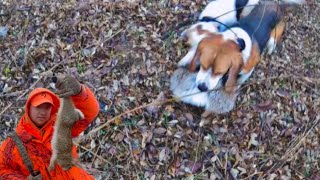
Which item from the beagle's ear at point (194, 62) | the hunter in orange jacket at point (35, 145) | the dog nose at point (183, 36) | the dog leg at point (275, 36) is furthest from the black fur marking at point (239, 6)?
the hunter in orange jacket at point (35, 145)

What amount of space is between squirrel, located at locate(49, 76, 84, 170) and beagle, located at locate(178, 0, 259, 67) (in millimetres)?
2825

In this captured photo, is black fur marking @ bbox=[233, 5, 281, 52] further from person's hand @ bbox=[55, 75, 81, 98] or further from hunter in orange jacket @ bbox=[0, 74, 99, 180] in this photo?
person's hand @ bbox=[55, 75, 81, 98]

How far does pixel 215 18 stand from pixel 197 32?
0.33 metres

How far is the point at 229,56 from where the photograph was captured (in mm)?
5184

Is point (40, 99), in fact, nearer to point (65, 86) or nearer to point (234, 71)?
point (65, 86)

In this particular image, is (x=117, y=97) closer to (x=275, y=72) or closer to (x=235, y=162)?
(x=235, y=162)

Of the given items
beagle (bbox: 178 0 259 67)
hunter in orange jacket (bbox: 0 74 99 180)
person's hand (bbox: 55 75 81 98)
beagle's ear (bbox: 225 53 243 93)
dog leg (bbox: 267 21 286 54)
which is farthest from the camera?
dog leg (bbox: 267 21 286 54)

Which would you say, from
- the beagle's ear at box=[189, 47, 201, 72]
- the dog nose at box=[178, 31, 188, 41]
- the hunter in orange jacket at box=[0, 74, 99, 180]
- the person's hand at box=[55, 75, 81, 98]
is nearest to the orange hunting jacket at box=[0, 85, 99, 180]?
the hunter in orange jacket at box=[0, 74, 99, 180]

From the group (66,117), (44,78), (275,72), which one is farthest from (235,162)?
(66,117)

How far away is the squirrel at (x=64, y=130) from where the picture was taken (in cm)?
272

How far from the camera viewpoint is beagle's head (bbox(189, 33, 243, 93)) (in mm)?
5102

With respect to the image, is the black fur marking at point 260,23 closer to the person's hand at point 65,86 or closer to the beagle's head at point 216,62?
the beagle's head at point 216,62

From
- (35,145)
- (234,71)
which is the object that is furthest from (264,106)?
(35,145)

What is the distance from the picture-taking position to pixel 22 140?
11.0 feet
